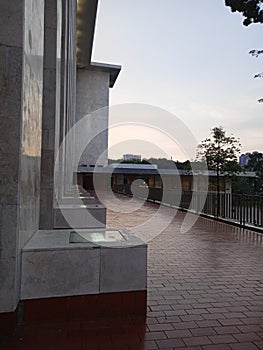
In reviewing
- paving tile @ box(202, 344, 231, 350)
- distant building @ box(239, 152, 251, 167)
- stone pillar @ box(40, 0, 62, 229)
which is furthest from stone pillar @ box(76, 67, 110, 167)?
paving tile @ box(202, 344, 231, 350)

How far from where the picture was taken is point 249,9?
3.80 m

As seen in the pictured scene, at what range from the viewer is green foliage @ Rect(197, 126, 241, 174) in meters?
9.77

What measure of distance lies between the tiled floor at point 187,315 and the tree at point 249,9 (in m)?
2.93

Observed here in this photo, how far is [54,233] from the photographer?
3096 mm

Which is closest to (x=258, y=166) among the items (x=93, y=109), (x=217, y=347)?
(x=217, y=347)

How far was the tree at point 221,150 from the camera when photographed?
9.77 metres

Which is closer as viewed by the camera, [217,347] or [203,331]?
[217,347]

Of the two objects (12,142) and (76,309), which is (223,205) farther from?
(12,142)

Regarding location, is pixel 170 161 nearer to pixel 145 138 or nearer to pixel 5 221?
pixel 145 138

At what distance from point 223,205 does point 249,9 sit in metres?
5.76

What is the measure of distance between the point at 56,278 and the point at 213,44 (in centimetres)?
1159

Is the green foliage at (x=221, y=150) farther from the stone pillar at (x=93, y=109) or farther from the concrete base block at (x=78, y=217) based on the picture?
the stone pillar at (x=93, y=109)

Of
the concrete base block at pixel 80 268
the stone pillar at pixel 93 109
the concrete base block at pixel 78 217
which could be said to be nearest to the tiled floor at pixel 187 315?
the concrete base block at pixel 80 268

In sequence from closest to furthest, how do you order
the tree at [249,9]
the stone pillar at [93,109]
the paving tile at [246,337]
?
the paving tile at [246,337], the tree at [249,9], the stone pillar at [93,109]
